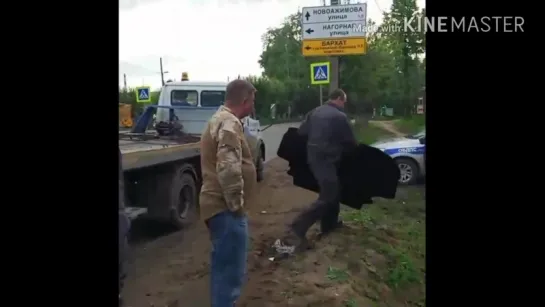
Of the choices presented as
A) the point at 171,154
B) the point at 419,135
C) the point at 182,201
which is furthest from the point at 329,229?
the point at 171,154

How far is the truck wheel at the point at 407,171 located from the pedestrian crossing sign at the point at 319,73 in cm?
68

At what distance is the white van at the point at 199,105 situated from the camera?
3.62 m

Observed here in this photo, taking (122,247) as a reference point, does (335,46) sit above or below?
above

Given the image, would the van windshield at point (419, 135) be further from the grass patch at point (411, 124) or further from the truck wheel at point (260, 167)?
the truck wheel at point (260, 167)

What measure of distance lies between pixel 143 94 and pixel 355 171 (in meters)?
1.55

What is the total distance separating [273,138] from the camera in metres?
4.06

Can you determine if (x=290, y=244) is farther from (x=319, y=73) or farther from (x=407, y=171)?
(x=319, y=73)

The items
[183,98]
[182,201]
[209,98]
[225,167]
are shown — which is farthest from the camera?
[183,98]

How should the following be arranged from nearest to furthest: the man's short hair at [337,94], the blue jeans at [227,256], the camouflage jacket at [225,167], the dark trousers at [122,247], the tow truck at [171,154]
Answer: the camouflage jacket at [225,167] < the blue jeans at [227,256] < the dark trousers at [122,247] < the man's short hair at [337,94] < the tow truck at [171,154]

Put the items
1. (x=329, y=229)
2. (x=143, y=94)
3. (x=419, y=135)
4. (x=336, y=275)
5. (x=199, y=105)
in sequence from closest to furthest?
(x=419, y=135)
(x=336, y=275)
(x=329, y=229)
(x=143, y=94)
(x=199, y=105)

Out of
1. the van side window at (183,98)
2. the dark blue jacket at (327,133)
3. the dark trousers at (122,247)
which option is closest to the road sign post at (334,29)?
the dark blue jacket at (327,133)

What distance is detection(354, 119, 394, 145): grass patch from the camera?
3.93 metres
